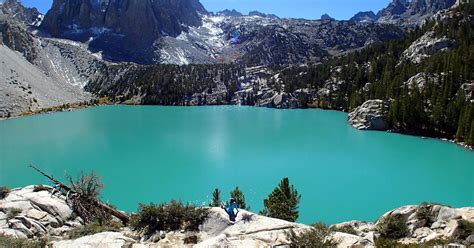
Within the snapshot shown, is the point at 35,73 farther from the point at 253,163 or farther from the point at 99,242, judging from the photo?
the point at 99,242

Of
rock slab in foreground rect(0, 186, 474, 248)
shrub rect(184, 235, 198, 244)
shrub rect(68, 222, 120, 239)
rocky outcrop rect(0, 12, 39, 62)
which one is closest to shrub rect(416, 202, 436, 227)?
rock slab in foreground rect(0, 186, 474, 248)

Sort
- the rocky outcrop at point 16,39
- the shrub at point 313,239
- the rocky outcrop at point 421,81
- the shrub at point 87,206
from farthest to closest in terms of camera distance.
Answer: the rocky outcrop at point 16,39, the rocky outcrop at point 421,81, the shrub at point 87,206, the shrub at point 313,239

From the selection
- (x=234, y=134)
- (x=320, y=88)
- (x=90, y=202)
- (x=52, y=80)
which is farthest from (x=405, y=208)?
(x=52, y=80)

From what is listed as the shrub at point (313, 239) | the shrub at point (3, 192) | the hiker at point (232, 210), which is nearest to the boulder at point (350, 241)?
the shrub at point (313, 239)

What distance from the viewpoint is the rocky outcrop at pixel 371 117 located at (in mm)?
76500

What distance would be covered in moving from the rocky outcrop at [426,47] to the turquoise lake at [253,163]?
112ft

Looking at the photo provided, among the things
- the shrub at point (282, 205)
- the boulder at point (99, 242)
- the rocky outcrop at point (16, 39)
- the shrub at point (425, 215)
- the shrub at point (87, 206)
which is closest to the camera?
the boulder at point (99, 242)

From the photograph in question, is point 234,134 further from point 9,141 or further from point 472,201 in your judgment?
point 472,201

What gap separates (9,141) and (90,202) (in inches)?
1954

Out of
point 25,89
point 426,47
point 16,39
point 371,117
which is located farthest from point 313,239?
point 16,39

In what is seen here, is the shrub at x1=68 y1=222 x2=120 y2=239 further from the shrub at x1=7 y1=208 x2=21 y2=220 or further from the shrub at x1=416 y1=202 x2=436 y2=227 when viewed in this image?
the shrub at x1=416 y1=202 x2=436 y2=227

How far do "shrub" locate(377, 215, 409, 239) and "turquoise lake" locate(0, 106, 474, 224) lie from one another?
1187 centimetres

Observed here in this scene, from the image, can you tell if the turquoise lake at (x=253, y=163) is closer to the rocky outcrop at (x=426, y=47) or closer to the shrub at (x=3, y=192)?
the shrub at (x=3, y=192)

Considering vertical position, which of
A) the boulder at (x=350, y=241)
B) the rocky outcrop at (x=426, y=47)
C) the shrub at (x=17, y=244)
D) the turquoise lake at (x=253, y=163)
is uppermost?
the rocky outcrop at (x=426, y=47)
